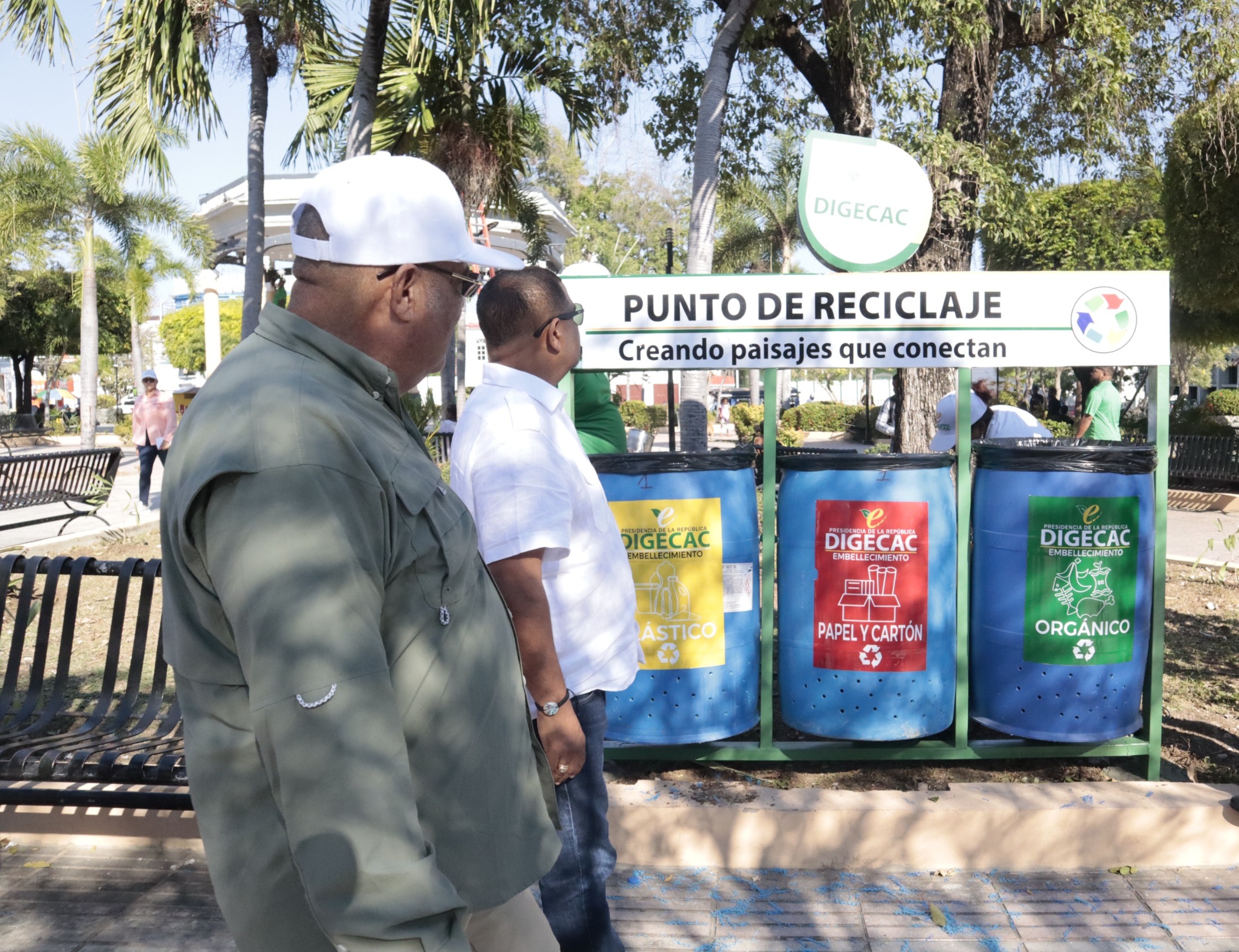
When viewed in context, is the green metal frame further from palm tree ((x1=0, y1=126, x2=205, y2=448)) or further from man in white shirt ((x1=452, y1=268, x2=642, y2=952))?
palm tree ((x1=0, y1=126, x2=205, y2=448))

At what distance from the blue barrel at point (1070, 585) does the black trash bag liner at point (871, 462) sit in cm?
24

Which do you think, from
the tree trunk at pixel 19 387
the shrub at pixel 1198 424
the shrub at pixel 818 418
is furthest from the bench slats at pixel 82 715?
the tree trunk at pixel 19 387

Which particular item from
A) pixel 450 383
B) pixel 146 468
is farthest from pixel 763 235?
pixel 146 468

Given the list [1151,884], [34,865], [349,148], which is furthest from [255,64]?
[1151,884]

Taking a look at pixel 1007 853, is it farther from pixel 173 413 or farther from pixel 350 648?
pixel 173 413

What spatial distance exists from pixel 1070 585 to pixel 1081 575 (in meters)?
0.05

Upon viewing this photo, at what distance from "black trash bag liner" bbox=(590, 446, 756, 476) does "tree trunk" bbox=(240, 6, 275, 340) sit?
6895 millimetres

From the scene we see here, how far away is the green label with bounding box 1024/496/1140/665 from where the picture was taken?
3906 millimetres

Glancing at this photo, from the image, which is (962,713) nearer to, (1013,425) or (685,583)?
(685,583)

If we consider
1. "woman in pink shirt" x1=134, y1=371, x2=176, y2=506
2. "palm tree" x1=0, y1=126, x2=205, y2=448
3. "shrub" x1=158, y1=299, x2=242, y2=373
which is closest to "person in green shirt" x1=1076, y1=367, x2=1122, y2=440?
"woman in pink shirt" x1=134, y1=371, x2=176, y2=506

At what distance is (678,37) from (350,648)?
33.3ft

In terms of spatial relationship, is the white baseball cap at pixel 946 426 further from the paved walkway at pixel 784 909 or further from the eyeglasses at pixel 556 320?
the eyeglasses at pixel 556 320

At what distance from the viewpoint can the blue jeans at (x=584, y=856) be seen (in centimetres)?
251

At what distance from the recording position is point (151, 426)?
13.6m
